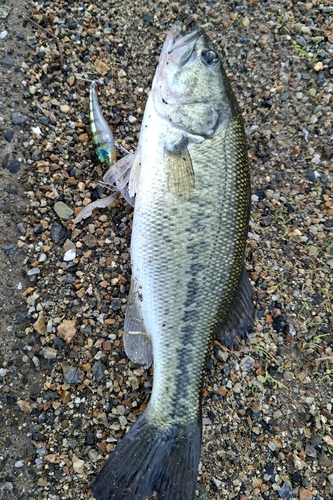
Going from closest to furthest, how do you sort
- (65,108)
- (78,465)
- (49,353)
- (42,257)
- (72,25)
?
(78,465) → (49,353) → (42,257) → (65,108) → (72,25)

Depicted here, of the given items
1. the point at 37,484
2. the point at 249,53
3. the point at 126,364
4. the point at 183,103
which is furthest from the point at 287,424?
the point at 249,53

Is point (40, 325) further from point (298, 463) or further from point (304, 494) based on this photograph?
point (304, 494)

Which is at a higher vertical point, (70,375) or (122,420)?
(70,375)

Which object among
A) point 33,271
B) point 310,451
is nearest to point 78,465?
point 33,271

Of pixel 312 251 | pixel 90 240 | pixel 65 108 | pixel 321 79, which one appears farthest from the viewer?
pixel 321 79

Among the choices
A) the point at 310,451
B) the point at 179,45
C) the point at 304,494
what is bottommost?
the point at 304,494

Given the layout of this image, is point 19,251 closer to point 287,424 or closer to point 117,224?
point 117,224
